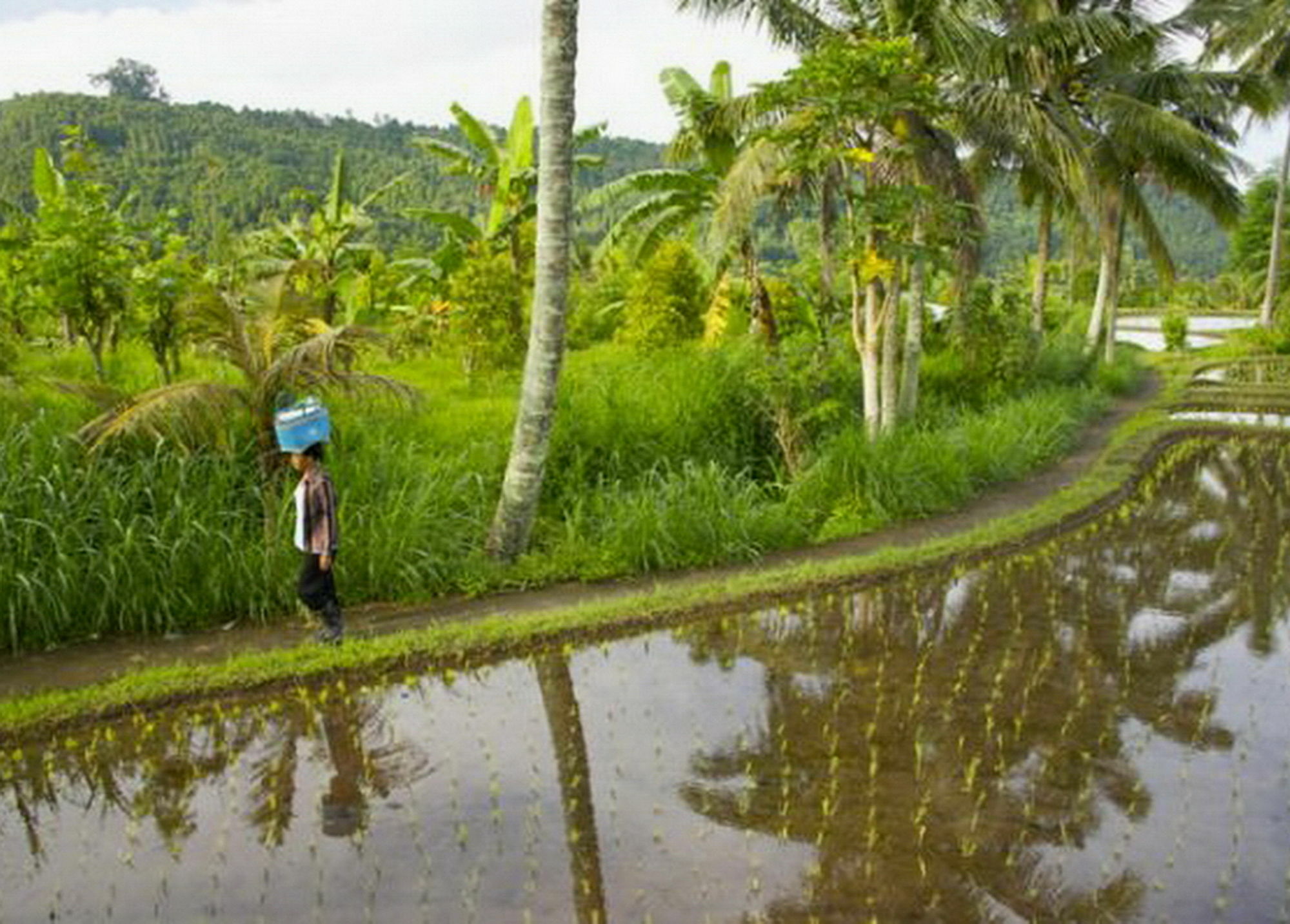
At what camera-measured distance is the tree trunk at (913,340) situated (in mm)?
12289

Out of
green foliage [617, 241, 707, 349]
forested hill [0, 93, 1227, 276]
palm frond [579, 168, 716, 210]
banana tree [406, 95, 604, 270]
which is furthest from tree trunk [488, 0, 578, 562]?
forested hill [0, 93, 1227, 276]

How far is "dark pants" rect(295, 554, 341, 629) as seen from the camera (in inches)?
254

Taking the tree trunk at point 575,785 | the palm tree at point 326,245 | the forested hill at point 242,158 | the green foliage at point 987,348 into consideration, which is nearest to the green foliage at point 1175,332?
the forested hill at point 242,158

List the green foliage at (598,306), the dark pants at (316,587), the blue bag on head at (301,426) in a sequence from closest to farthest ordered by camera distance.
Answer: the blue bag on head at (301,426) < the dark pants at (316,587) < the green foliage at (598,306)

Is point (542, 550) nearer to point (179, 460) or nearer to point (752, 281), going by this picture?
point (179, 460)

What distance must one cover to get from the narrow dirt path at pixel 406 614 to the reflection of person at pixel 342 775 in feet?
4.34

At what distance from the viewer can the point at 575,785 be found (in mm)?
5047

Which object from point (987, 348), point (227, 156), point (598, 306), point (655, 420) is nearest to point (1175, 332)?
point (987, 348)

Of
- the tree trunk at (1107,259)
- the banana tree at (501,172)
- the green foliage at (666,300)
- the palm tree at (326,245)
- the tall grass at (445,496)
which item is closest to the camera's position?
the tall grass at (445,496)

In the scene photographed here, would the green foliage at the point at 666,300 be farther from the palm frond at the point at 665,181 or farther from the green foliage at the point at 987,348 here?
the green foliage at the point at 987,348

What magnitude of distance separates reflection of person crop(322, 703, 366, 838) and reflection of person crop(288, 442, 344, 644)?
2.83ft

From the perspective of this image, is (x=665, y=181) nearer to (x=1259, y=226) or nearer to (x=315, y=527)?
(x=315, y=527)

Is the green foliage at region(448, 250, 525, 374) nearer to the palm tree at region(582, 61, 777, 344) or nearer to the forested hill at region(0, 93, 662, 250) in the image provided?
the palm tree at region(582, 61, 777, 344)

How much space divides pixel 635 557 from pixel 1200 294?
5301cm
